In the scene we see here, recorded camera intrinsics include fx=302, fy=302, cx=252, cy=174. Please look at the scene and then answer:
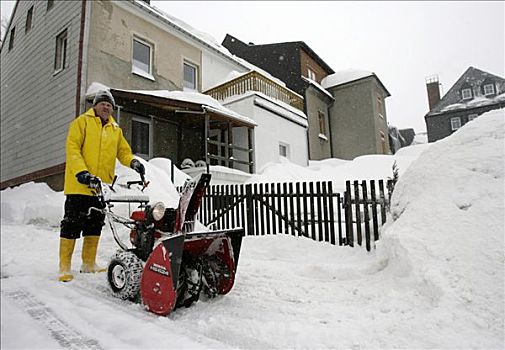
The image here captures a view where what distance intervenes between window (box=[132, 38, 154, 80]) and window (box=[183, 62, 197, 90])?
1.91 m

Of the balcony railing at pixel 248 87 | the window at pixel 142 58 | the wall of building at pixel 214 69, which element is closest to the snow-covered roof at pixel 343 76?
the balcony railing at pixel 248 87

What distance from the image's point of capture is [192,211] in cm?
214

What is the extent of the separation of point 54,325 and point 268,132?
11.2 m

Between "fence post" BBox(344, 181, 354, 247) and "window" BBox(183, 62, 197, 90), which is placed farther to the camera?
"window" BBox(183, 62, 197, 90)

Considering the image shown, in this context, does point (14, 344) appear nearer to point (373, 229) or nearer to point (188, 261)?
point (188, 261)

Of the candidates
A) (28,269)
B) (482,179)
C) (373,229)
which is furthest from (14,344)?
(373,229)

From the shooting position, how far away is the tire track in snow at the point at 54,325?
5.27ft

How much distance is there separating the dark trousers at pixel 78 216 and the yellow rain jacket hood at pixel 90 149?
8 centimetres

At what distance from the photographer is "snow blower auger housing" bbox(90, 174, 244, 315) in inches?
74.7

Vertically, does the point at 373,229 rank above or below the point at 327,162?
below

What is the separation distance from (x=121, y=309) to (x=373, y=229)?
334cm

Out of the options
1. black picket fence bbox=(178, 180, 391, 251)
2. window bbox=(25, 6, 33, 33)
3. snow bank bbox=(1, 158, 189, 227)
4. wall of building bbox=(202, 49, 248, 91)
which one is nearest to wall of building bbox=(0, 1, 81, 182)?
window bbox=(25, 6, 33, 33)

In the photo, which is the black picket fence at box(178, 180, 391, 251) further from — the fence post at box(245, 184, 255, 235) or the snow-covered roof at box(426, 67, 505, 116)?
the snow-covered roof at box(426, 67, 505, 116)

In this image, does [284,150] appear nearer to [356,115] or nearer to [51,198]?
[356,115]
